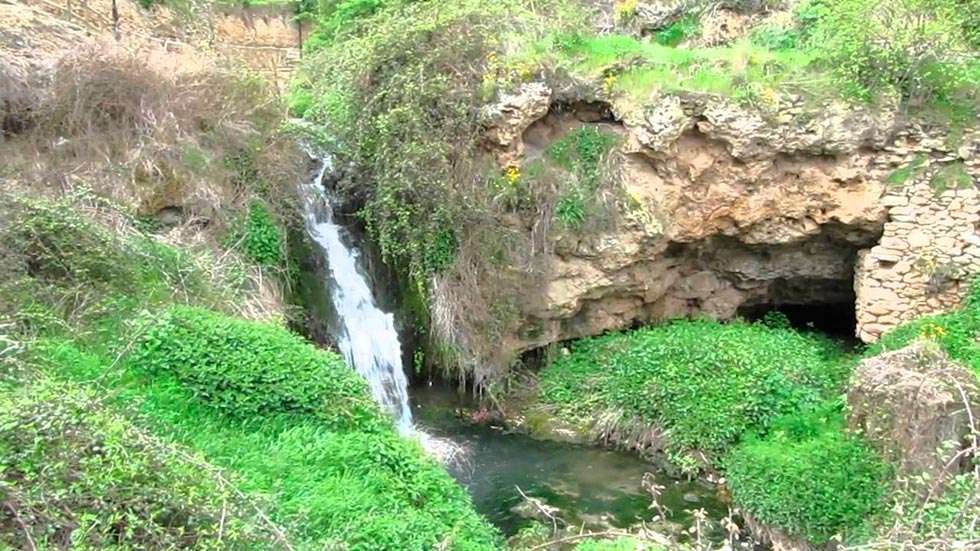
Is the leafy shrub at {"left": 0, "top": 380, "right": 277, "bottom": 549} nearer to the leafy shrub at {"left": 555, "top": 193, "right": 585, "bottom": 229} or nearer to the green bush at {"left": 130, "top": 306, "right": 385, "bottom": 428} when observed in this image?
the green bush at {"left": 130, "top": 306, "right": 385, "bottom": 428}

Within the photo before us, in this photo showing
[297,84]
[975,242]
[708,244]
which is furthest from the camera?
[297,84]

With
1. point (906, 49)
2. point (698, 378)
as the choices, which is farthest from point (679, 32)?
point (698, 378)

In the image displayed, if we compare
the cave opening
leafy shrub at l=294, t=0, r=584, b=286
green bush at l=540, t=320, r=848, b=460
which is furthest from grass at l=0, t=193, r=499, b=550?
the cave opening

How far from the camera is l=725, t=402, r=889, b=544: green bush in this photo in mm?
8586

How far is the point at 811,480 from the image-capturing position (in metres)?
8.95

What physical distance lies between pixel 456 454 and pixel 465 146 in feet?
14.6

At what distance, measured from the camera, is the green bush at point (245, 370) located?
7.86m

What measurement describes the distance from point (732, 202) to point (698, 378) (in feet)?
9.59

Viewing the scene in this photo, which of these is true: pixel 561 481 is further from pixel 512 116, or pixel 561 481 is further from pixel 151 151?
pixel 151 151

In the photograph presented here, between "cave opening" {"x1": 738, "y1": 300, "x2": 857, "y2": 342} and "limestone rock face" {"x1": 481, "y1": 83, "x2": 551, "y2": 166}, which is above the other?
"limestone rock face" {"x1": 481, "y1": 83, "x2": 551, "y2": 166}

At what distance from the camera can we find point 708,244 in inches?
530

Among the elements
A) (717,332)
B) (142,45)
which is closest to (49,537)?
(142,45)

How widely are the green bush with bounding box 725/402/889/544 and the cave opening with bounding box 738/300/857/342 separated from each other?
4382 millimetres

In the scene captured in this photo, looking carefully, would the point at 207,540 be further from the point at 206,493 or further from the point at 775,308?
the point at 775,308
